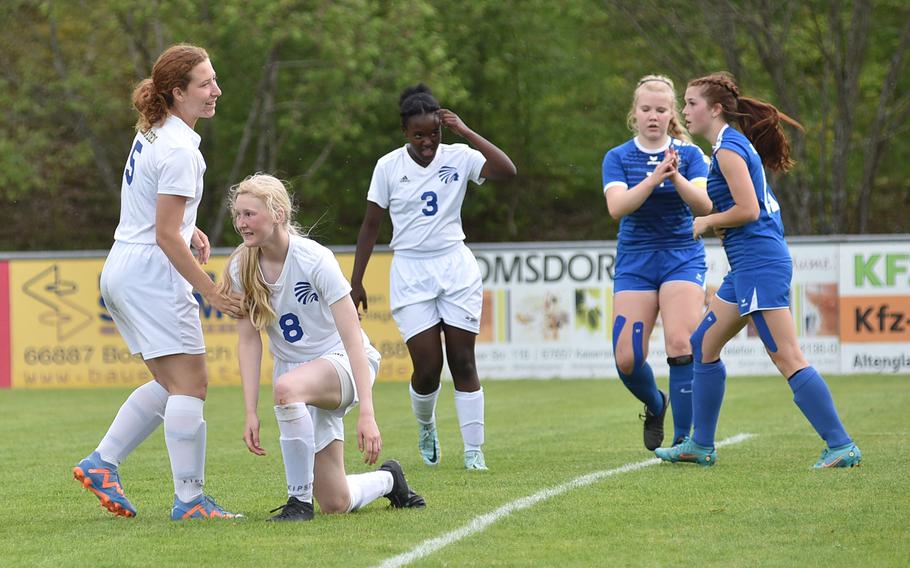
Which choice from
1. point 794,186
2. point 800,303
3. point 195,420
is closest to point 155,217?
point 195,420

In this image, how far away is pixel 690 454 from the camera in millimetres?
8273

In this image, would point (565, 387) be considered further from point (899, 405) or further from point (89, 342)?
point (89, 342)

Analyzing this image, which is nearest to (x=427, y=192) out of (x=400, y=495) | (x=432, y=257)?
(x=432, y=257)

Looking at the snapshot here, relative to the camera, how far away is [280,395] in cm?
616

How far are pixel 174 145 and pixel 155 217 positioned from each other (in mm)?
335

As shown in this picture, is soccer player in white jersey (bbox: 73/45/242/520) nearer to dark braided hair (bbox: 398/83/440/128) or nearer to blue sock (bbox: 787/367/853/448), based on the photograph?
dark braided hair (bbox: 398/83/440/128)

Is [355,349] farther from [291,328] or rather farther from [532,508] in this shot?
[532,508]

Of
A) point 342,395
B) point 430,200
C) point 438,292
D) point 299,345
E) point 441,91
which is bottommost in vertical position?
point 342,395

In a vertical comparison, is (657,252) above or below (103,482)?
above

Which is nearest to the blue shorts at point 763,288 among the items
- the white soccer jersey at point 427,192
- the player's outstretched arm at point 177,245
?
the white soccer jersey at point 427,192

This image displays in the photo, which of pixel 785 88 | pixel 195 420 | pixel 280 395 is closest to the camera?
pixel 280 395

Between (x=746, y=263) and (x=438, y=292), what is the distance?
192 cm

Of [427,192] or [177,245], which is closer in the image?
[177,245]

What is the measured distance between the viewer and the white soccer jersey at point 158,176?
6.39m
